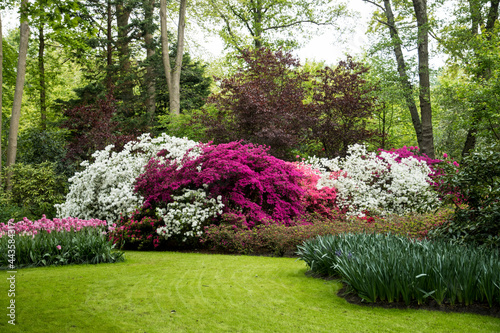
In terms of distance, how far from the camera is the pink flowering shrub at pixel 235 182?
8.39 meters

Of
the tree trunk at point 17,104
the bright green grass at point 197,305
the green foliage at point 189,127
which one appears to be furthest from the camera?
the tree trunk at point 17,104

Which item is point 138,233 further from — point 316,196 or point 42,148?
point 42,148

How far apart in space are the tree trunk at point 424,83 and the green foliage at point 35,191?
532 inches

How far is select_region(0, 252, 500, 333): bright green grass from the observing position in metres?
3.39

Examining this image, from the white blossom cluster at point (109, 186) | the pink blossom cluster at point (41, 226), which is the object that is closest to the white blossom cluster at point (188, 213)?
the white blossom cluster at point (109, 186)

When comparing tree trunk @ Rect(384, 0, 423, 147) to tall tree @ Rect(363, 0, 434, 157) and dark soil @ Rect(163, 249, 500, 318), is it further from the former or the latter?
dark soil @ Rect(163, 249, 500, 318)

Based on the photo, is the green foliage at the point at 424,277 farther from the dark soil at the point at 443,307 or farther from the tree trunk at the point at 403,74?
the tree trunk at the point at 403,74

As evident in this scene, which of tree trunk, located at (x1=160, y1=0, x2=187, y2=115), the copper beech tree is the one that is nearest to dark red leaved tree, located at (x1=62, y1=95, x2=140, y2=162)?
tree trunk, located at (x1=160, y1=0, x2=187, y2=115)

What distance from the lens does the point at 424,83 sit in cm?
1434

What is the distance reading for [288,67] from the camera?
14.4 m

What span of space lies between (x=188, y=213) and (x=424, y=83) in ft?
36.4

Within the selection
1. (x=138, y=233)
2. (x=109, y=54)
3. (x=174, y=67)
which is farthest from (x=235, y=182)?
(x=109, y=54)

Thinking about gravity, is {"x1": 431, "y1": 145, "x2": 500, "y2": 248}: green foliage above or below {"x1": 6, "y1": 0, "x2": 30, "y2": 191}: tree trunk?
below

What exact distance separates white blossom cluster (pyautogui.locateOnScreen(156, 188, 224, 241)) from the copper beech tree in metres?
3.69
